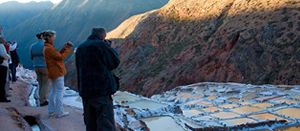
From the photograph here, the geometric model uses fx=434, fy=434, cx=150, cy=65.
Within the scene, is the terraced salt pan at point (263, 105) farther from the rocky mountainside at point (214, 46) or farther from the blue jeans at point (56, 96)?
the rocky mountainside at point (214, 46)

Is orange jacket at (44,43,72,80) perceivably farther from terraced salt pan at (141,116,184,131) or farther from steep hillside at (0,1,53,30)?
steep hillside at (0,1,53,30)

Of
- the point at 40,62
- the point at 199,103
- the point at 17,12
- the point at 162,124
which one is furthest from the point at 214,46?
the point at 17,12

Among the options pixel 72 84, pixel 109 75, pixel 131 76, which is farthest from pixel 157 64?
pixel 109 75

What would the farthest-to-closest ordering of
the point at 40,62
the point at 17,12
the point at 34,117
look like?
the point at 17,12
the point at 40,62
the point at 34,117

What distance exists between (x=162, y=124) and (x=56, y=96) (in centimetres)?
153

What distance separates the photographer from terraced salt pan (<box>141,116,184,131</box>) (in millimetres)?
5797

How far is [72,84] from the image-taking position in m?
26.8

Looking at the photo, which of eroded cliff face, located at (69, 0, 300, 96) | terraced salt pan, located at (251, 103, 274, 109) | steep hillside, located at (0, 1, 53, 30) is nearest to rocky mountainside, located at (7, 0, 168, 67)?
steep hillside, located at (0, 1, 53, 30)

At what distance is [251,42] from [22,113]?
11.0 meters

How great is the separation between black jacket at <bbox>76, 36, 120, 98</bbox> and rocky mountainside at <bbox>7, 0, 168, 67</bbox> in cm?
4614

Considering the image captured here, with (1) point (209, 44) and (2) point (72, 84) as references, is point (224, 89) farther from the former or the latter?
(2) point (72, 84)

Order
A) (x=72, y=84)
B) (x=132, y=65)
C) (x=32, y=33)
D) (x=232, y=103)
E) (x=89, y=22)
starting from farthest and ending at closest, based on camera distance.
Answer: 1. (x=32, y=33)
2. (x=89, y=22)
3. (x=72, y=84)
4. (x=132, y=65)
5. (x=232, y=103)

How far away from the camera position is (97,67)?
3.90 m

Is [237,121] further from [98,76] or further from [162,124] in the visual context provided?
[98,76]
